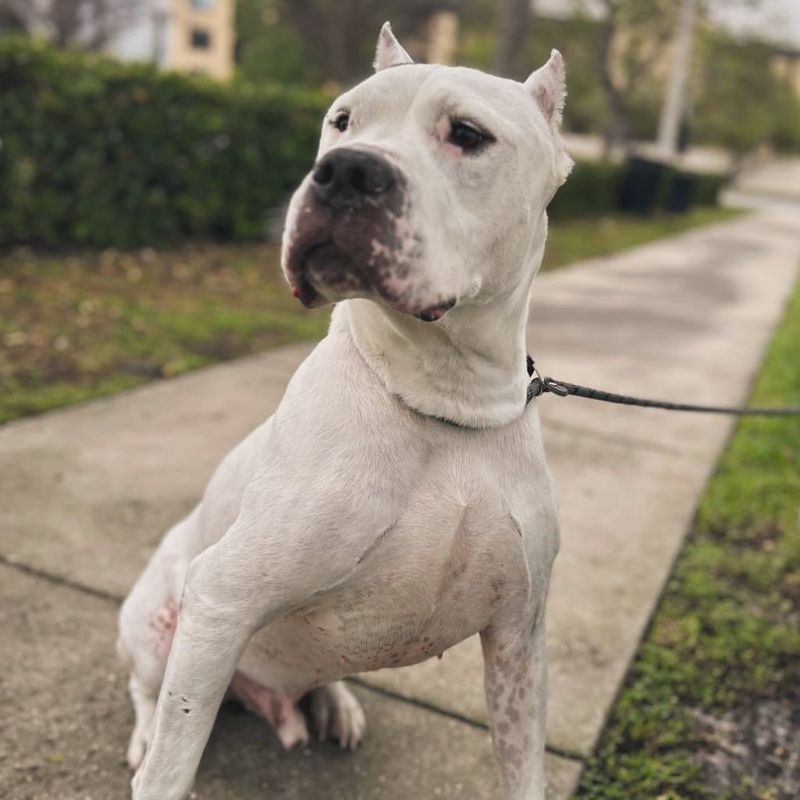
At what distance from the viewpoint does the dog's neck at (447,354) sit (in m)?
2.04

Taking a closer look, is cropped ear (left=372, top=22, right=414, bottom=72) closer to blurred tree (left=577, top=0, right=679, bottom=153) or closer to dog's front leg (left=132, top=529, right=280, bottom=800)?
dog's front leg (left=132, top=529, right=280, bottom=800)

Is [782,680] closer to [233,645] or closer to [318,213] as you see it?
[233,645]

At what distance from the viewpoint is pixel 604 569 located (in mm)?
4055

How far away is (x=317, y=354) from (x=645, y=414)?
4485 mm

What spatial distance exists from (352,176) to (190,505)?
9.04 feet

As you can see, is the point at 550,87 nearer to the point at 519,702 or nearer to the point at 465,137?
the point at 465,137

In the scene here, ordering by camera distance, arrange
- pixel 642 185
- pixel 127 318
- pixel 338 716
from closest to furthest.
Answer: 1. pixel 338 716
2. pixel 127 318
3. pixel 642 185

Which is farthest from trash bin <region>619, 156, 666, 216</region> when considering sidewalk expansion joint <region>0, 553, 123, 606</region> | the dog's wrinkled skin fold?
the dog's wrinkled skin fold

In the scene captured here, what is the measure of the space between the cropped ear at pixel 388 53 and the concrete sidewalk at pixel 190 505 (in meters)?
1.76

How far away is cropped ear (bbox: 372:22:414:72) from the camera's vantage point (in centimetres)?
225

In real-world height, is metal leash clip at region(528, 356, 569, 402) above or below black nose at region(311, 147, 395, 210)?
below

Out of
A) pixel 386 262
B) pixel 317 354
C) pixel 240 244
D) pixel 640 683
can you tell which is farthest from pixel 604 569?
pixel 240 244

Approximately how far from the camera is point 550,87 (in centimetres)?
217

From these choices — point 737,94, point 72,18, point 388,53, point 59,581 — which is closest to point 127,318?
point 59,581
